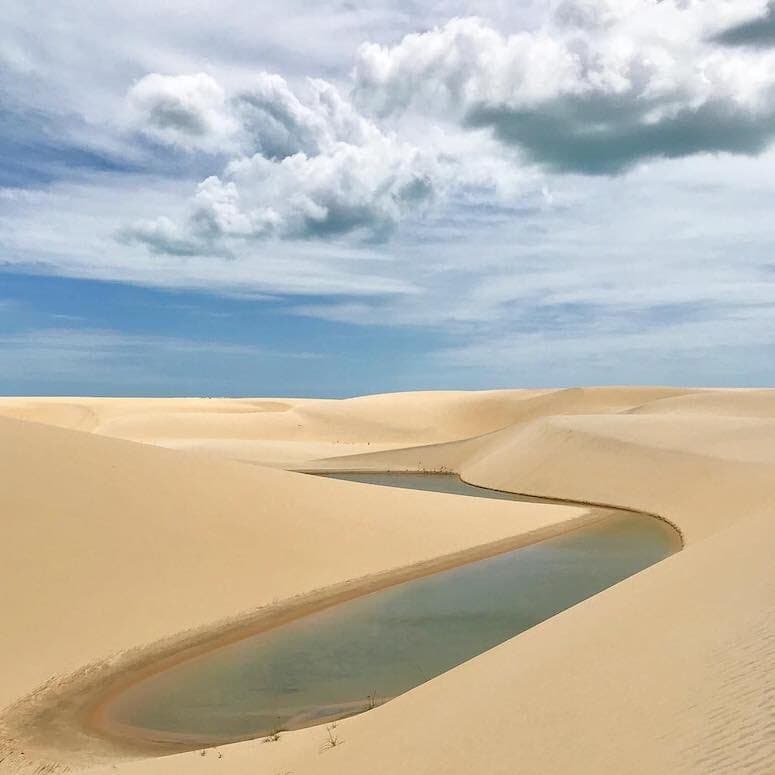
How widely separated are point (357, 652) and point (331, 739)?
341 cm

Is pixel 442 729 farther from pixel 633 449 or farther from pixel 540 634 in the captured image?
pixel 633 449

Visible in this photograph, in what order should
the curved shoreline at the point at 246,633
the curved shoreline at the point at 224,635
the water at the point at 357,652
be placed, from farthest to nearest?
the water at the point at 357,652
the curved shoreline at the point at 224,635
the curved shoreline at the point at 246,633

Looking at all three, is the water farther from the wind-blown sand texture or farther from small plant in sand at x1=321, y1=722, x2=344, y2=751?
small plant in sand at x1=321, y1=722, x2=344, y2=751

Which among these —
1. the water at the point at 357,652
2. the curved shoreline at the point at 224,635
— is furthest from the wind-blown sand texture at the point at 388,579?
the water at the point at 357,652

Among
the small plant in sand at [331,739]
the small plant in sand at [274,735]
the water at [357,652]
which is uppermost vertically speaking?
the small plant in sand at [331,739]

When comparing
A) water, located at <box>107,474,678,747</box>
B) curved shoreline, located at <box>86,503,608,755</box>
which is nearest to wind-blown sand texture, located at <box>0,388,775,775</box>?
curved shoreline, located at <box>86,503,608,755</box>

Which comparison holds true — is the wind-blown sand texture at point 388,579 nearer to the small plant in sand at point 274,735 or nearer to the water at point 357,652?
the small plant in sand at point 274,735

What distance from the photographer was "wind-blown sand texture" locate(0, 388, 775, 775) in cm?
472

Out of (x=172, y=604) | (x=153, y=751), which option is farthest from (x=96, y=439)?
(x=153, y=751)

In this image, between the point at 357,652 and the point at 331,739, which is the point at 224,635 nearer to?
the point at 357,652

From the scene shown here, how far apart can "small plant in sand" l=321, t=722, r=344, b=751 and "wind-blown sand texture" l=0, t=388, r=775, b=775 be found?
0.10 metres

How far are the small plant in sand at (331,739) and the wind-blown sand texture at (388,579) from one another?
0.31ft

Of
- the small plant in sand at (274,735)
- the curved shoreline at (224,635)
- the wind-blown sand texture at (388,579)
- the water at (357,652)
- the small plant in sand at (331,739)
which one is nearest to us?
the wind-blown sand texture at (388,579)

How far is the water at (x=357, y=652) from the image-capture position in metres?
7.70
